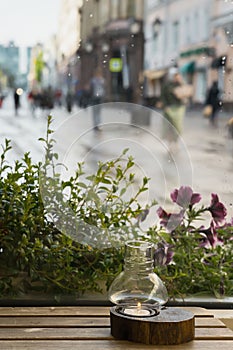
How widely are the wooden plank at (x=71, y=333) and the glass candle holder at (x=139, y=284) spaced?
0.30 feet

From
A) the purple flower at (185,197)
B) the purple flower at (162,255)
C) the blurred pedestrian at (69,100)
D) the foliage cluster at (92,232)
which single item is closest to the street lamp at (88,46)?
the blurred pedestrian at (69,100)

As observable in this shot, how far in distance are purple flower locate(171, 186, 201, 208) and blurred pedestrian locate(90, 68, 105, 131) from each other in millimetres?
304

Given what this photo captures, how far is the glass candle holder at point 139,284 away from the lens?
5.09ft

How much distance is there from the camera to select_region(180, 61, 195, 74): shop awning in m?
1.87

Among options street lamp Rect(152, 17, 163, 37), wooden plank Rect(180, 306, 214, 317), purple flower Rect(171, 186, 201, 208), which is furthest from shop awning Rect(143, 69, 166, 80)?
wooden plank Rect(180, 306, 214, 317)

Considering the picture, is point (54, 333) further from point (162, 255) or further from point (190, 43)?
point (190, 43)

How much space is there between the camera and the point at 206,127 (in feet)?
6.14

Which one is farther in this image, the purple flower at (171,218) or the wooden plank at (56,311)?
the purple flower at (171,218)

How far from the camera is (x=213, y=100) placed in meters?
1.88

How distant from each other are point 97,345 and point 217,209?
642 mm

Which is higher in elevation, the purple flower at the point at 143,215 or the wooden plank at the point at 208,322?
the purple flower at the point at 143,215

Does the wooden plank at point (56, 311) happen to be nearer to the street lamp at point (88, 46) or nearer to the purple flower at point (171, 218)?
the purple flower at point (171, 218)

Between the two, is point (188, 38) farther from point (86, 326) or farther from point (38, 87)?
point (86, 326)

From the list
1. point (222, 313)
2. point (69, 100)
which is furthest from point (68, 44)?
point (222, 313)
